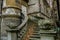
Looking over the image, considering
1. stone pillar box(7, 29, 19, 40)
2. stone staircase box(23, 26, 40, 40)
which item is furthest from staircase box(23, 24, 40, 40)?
stone pillar box(7, 29, 19, 40)

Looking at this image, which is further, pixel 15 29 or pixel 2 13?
pixel 2 13

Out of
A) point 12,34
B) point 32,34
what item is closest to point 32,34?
point 32,34

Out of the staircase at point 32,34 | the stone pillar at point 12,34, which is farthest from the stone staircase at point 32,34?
the stone pillar at point 12,34

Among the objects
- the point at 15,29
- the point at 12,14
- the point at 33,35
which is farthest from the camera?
the point at 12,14

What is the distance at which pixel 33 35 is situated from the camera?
1089cm

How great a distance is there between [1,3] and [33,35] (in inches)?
137

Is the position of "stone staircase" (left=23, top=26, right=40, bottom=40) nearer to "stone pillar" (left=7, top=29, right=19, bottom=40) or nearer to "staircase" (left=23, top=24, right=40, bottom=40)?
"staircase" (left=23, top=24, right=40, bottom=40)

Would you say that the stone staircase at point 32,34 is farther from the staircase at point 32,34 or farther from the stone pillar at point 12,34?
the stone pillar at point 12,34

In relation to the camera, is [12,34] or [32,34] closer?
[12,34]

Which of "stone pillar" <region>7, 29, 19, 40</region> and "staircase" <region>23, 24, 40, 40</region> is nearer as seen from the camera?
"stone pillar" <region>7, 29, 19, 40</region>

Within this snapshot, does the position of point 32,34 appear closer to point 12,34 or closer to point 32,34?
point 32,34

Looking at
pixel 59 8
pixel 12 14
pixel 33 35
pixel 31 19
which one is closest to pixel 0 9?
pixel 12 14

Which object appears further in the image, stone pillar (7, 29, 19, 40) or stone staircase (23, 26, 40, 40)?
stone staircase (23, 26, 40, 40)

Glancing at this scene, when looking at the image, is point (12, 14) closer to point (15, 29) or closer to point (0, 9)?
point (0, 9)
